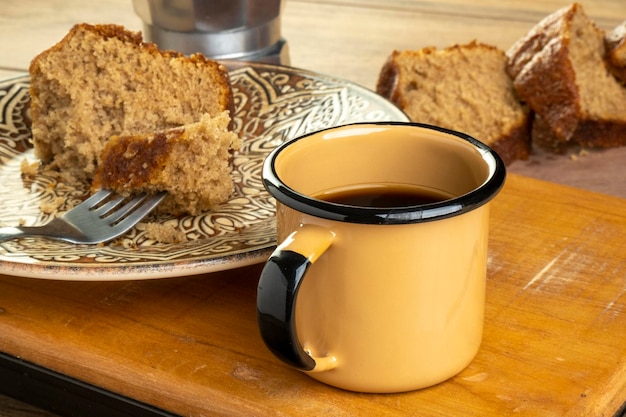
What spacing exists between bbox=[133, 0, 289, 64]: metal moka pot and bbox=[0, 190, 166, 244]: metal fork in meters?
0.68

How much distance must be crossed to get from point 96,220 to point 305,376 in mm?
385

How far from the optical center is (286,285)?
0.76m

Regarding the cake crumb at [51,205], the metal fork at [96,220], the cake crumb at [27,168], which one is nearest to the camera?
the metal fork at [96,220]

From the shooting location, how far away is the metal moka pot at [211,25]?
1.75m

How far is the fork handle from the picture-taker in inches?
40.7

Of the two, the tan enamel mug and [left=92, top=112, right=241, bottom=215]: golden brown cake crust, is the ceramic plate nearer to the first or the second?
[left=92, top=112, right=241, bottom=215]: golden brown cake crust

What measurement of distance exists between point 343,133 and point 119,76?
0.53m

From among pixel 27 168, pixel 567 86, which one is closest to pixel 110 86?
pixel 27 168

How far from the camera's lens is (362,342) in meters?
0.82

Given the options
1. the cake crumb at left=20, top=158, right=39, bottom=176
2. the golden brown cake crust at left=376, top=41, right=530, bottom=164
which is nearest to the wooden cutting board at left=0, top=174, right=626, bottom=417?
the cake crumb at left=20, top=158, right=39, bottom=176

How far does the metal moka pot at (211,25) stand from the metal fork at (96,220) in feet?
2.25

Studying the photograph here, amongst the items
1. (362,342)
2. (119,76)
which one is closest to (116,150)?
(119,76)

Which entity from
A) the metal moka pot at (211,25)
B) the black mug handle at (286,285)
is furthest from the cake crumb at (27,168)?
the black mug handle at (286,285)

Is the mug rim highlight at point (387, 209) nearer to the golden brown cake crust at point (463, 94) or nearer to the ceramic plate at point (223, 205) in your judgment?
the ceramic plate at point (223, 205)
